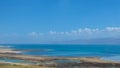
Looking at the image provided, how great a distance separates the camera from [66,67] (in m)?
40.8

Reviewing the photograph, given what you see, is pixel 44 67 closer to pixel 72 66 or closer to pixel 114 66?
pixel 72 66

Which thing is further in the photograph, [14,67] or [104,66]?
[104,66]

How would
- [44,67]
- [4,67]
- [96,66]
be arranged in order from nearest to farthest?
1. [4,67]
2. [44,67]
3. [96,66]

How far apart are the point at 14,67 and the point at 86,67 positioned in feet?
35.2

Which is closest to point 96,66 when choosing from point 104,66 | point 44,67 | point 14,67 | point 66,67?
point 104,66

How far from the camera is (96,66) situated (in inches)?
1705

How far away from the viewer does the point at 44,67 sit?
3981 cm

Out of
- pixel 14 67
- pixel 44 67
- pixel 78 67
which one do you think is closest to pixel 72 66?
pixel 78 67

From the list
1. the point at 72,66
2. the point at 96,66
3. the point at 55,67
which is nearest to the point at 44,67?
the point at 55,67

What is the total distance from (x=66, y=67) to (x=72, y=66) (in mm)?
1573

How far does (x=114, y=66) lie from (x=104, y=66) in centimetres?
153

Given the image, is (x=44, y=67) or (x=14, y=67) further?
(x=44, y=67)

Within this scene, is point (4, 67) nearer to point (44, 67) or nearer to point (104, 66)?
point (44, 67)

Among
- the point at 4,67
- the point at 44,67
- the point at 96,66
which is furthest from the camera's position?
the point at 96,66
